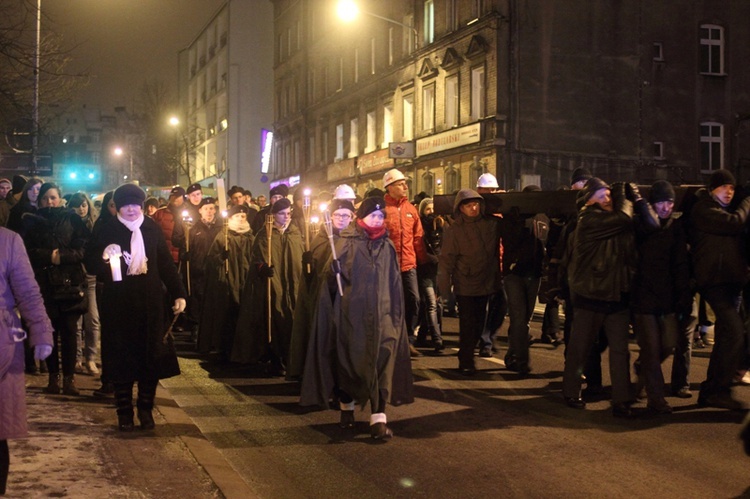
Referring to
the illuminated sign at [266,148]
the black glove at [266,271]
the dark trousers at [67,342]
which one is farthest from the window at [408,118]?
the dark trousers at [67,342]

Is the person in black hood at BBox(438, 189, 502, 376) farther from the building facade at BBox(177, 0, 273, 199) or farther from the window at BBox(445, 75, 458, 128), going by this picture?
the building facade at BBox(177, 0, 273, 199)

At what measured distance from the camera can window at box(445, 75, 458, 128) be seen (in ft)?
123

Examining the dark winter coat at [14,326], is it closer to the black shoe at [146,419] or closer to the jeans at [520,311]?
the black shoe at [146,419]

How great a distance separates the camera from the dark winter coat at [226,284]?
12727 millimetres

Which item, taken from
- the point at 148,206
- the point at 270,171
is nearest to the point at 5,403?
the point at 148,206

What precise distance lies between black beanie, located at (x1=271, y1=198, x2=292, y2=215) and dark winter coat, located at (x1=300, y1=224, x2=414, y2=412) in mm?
3130

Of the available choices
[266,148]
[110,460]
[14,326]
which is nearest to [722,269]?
[110,460]

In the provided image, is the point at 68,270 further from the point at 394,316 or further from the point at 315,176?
the point at 315,176

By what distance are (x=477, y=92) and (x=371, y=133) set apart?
452 inches

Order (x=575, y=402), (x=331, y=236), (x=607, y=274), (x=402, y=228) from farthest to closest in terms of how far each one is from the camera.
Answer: (x=402, y=228)
(x=575, y=402)
(x=607, y=274)
(x=331, y=236)

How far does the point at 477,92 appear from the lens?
117 ft

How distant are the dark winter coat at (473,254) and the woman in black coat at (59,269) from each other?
12.7 ft

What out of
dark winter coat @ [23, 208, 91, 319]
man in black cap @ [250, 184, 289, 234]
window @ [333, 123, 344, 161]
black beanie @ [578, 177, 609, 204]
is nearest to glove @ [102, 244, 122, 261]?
dark winter coat @ [23, 208, 91, 319]

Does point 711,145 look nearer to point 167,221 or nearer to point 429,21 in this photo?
point 429,21
